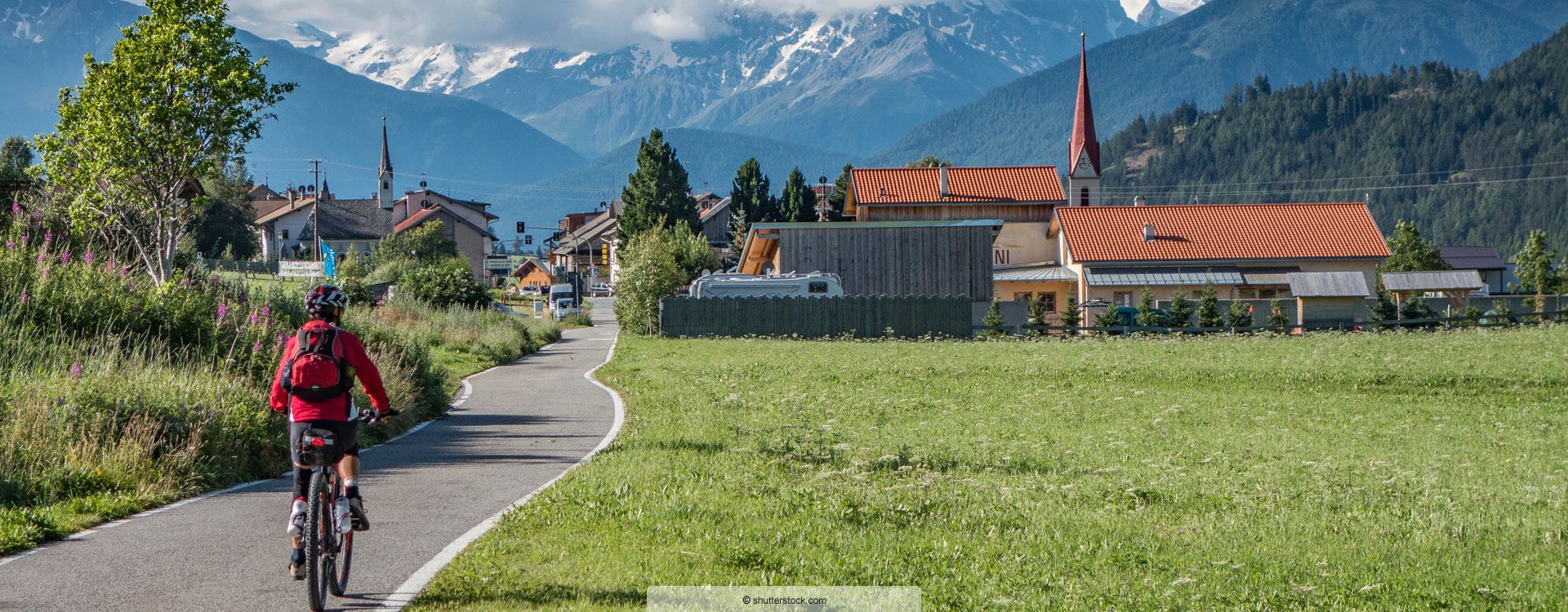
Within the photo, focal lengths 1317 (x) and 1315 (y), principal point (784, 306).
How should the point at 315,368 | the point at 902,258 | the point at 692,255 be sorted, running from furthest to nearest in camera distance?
the point at 692,255 → the point at 902,258 → the point at 315,368

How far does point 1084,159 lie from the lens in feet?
315

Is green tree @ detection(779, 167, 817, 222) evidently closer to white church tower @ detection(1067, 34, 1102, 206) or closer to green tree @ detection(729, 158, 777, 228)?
green tree @ detection(729, 158, 777, 228)

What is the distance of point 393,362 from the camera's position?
64.2 ft

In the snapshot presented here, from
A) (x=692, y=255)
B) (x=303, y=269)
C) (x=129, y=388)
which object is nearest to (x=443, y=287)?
(x=303, y=269)

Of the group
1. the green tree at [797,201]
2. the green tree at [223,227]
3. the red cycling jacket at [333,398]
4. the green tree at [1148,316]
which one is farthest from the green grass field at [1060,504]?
the green tree at [797,201]

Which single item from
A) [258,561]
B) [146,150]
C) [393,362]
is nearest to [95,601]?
[258,561]

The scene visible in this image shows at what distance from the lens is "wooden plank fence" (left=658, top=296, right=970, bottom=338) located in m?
50.8

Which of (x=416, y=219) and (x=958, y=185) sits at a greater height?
(x=416, y=219)

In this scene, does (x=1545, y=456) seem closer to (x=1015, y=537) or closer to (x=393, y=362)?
(x=1015, y=537)

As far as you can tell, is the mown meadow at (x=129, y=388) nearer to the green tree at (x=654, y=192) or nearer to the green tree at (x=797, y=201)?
the green tree at (x=654, y=192)

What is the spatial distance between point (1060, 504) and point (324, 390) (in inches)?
216

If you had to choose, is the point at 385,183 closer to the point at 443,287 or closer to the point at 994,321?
the point at 443,287

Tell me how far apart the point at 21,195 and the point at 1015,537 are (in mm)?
22567

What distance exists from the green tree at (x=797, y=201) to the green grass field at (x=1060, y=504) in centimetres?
7711
